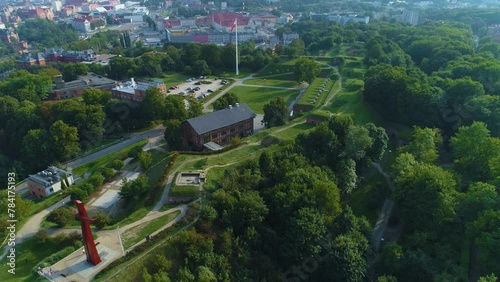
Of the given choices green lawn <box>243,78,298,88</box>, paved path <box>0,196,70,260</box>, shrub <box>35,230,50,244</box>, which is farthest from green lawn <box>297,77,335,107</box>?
shrub <box>35,230,50,244</box>

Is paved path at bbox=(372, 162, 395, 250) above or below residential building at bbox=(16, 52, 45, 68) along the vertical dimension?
below

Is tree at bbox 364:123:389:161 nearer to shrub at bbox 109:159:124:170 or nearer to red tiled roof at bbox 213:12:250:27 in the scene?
shrub at bbox 109:159:124:170

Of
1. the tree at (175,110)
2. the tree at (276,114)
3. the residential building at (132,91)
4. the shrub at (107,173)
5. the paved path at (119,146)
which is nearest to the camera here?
the shrub at (107,173)

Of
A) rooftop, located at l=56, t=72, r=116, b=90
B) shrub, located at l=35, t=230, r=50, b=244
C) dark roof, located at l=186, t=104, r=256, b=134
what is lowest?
shrub, located at l=35, t=230, r=50, b=244

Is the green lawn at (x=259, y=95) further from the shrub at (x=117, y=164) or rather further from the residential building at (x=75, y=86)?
the shrub at (x=117, y=164)

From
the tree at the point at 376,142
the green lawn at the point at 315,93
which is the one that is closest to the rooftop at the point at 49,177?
the tree at the point at 376,142

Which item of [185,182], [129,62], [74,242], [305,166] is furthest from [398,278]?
[129,62]
